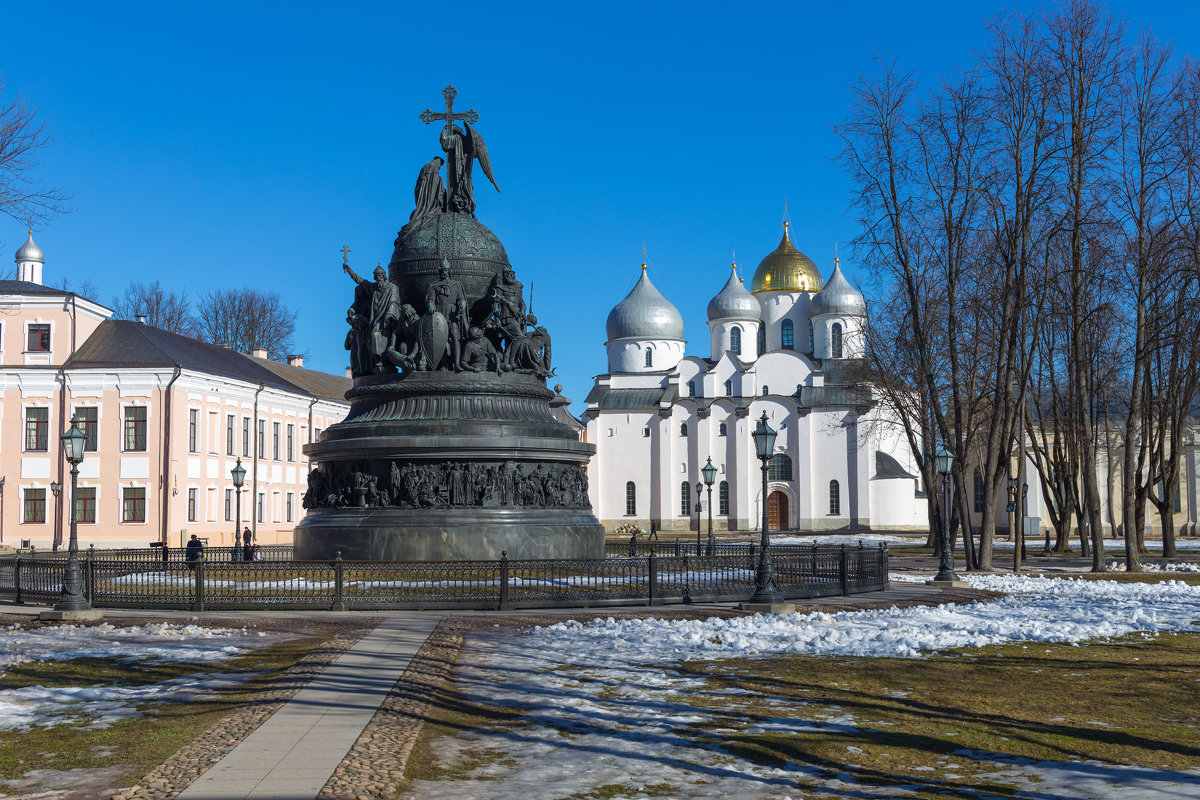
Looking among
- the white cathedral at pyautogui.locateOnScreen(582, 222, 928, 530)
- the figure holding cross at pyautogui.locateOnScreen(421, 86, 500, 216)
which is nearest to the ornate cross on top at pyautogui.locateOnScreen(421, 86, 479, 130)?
the figure holding cross at pyautogui.locateOnScreen(421, 86, 500, 216)

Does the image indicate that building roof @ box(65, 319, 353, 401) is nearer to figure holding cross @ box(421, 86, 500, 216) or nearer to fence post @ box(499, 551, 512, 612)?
figure holding cross @ box(421, 86, 500, 216)

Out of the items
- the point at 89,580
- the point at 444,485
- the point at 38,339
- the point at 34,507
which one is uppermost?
the point at 38,339

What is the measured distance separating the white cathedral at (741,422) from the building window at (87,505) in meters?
37.8

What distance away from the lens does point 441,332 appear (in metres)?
25.7

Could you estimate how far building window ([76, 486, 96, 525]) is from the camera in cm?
4729

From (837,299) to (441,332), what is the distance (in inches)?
2538

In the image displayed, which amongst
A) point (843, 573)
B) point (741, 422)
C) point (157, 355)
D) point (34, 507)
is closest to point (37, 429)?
point (34, 507)

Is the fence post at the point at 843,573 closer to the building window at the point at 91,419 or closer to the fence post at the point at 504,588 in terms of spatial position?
the fence post at the point at 504,588

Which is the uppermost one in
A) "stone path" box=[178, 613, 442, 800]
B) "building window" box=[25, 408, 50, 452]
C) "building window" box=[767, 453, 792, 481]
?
"building window" box=[25, 408, 50, 452]

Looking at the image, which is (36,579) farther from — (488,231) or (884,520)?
(884,520)

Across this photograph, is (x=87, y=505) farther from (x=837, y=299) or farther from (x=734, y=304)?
(x=837, y=299)

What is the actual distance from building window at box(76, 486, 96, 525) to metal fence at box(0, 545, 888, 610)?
26968mm

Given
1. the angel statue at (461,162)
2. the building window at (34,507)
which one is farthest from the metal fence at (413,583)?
the building window at (34,507)

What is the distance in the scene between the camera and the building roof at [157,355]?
158 ft
